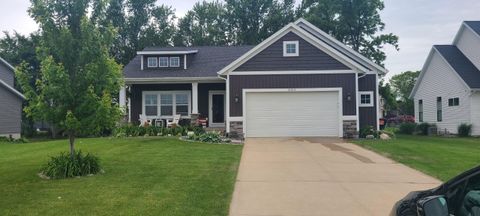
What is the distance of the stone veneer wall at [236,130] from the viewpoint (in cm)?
2042

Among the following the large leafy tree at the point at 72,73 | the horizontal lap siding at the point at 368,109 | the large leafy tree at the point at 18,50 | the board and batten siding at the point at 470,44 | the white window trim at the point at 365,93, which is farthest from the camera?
the large leafy tree at the point at 18,50

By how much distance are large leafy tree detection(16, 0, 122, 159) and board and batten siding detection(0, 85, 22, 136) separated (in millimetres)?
20671

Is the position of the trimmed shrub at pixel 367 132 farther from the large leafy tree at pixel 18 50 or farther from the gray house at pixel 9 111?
the large leafy tree at pixel 18 50

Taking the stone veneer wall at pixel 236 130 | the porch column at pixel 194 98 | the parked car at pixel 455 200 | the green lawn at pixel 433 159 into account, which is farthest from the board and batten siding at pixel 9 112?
the parked car at pixel 455 200

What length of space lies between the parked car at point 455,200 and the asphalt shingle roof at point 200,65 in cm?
2138

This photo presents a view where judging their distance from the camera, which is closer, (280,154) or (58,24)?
(58,24)

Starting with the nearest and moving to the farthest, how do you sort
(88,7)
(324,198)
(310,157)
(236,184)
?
(324,198) → (236,184) → (88,7) → (310,157)


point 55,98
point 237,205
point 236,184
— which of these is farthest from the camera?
point 55,98

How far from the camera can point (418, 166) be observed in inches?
457

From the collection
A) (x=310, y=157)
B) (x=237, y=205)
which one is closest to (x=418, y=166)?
(x=310, y=157)

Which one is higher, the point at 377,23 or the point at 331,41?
the point at 377,23

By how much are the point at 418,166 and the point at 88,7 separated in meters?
8.96

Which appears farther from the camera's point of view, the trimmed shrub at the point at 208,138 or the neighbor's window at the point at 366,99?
the neighbor's window at the point at 366,99

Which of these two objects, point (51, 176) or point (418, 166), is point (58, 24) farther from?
point (418, 166)
